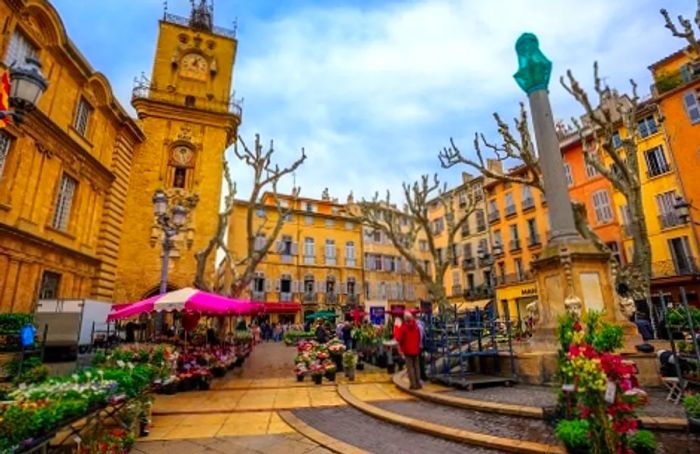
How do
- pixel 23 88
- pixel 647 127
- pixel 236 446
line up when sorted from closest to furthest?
pixel 23 88 → pixel 236 446 → pixel 647 127

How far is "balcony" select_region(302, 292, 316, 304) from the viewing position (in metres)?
37.0

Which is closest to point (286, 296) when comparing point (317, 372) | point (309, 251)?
point (309, 251)

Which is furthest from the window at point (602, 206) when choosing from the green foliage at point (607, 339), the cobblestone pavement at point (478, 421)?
the green foliage at point (607, 339)

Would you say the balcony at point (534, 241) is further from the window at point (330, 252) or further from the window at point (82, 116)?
the window at point (82, 116)

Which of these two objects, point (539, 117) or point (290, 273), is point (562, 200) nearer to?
point (539, 117)

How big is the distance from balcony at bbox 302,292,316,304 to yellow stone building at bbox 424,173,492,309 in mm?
13354

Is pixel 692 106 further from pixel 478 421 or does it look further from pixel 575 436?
pixel 575 436

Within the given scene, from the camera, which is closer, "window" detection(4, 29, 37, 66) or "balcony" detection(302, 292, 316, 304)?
"window" detection(4, 29, 37, 66)

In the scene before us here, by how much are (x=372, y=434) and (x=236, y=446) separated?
191 cm

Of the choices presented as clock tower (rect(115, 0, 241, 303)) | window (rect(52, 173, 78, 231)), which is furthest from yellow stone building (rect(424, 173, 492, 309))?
window (rect(52, 173, 78, 231))

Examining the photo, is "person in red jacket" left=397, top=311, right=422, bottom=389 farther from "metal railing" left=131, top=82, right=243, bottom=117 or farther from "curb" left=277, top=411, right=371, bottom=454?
"metal railing" left=131, top=82, right=243, bottom=117

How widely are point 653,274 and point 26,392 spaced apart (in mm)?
28156

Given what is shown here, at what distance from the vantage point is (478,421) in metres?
5.64

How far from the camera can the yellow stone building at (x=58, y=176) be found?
12.4 m
